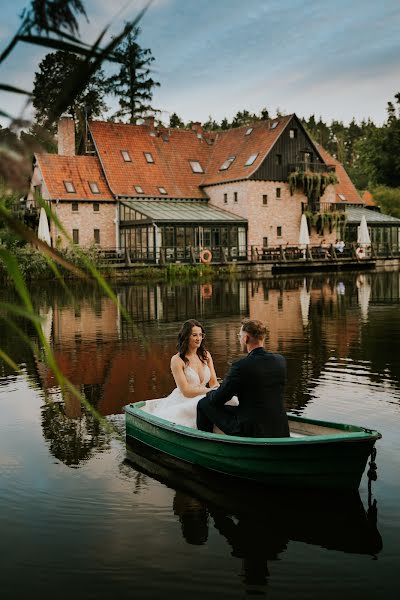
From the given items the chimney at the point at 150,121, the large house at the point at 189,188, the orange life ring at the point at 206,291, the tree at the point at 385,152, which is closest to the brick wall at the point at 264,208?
the large house at the point at 189,188

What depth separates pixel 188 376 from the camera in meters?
7.53

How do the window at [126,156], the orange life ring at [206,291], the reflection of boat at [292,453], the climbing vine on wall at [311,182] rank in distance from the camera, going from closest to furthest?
the reflection of boat at [292,453]
the orange life ring at [206,291]
the window at [126,156]
the climbing vine on wall at [311,182]

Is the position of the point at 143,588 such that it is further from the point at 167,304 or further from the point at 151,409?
A: the point at 167,304

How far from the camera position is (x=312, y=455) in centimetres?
577

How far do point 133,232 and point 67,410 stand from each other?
3759 centimetres

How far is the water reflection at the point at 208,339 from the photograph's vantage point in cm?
1100

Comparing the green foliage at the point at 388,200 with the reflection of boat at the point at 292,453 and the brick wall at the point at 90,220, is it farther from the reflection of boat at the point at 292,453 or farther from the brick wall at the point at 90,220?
the reflection of boat at the point at 292,453

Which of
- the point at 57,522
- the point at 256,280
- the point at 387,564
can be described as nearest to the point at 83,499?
the point at 57,522

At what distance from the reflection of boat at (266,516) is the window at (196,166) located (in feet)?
162

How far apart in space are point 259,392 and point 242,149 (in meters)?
49.5

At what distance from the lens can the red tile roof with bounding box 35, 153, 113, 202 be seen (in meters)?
46.7

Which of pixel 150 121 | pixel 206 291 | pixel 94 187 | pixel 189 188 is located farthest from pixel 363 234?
pixel 206 291

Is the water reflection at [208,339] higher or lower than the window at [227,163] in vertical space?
lower

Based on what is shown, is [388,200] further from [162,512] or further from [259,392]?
[162,512]
